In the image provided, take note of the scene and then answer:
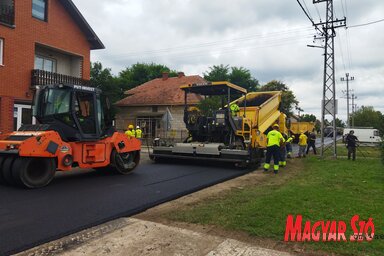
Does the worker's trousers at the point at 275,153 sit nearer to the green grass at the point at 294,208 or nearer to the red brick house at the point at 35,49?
the green grass at the point at 294,208

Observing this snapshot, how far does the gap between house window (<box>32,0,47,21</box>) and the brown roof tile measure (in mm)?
12542

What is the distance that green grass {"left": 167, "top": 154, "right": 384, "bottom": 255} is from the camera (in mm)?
4453

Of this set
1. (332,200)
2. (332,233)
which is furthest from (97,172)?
(332,233)

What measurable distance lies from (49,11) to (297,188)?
1472cm

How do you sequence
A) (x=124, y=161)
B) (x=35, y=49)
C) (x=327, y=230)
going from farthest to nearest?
(x=35, y=49)
(x=124, y=161)
(x=327, y=230)

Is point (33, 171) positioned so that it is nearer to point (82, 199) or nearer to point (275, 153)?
point (82, 199)

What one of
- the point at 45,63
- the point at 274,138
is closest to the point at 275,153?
the point at 274,138

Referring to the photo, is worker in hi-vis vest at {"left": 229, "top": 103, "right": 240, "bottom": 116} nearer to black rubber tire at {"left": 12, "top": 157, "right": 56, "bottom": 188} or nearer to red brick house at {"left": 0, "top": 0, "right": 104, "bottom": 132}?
black rubber tire at {"left": 12, "top": 157, "right": 56, "bottom": 188}

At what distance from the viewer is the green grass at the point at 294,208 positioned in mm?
4453

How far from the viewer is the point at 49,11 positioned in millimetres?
16922

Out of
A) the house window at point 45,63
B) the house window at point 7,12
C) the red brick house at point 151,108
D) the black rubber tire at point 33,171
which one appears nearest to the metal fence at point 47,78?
the house window at point 45,63

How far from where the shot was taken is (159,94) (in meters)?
30.1

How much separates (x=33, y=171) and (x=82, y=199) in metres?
1.87

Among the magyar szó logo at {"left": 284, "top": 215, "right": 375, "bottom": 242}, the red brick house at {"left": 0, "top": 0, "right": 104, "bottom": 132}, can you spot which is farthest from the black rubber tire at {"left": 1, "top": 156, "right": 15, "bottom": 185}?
the red brick house at {"left": 0, "top": 0, "right": 104, "bottom": 132}
